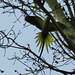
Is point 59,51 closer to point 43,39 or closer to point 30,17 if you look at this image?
point 43,39

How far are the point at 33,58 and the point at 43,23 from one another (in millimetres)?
1547

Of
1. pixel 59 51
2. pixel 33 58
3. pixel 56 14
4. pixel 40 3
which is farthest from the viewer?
pixel 59 51

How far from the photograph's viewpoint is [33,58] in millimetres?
3797

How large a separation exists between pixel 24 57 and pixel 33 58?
30cm

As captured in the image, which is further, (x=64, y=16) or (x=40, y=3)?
(x=64, y=16)

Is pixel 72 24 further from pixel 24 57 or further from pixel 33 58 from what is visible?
pixel 24 57

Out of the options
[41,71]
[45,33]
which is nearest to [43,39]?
[45,33]

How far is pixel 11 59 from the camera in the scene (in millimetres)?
3861

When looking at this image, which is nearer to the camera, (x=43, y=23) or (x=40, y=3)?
(x=40, y=3)

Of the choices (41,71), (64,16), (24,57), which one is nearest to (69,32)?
(64,16)

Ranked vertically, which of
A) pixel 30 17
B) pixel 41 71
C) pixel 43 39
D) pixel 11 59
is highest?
pixel 30 17

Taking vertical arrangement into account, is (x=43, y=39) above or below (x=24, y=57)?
above

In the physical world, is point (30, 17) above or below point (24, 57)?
above

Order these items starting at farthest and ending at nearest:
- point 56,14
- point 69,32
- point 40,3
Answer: point 56,14
point 69,32
point 40,3
